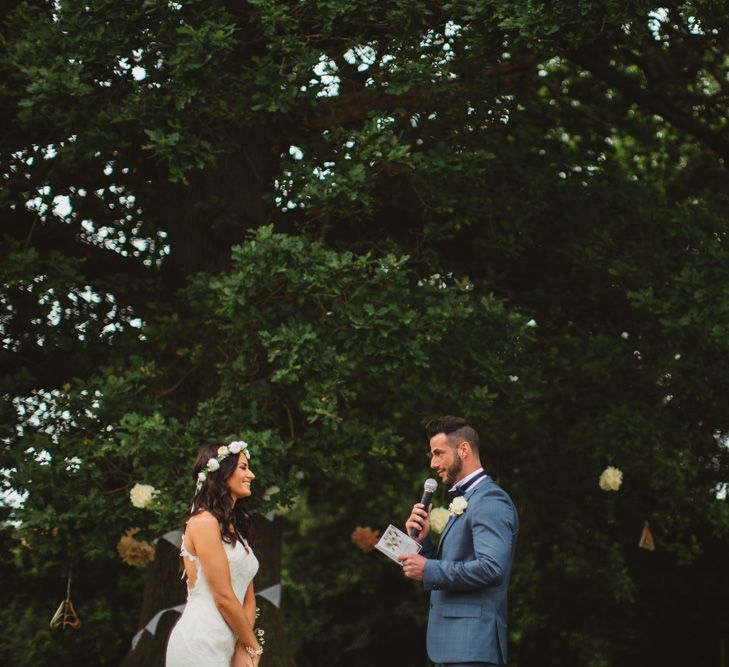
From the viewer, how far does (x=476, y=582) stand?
4758 millimetres

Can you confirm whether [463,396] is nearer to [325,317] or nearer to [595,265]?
[325,317]

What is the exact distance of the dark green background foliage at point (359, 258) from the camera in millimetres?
8188

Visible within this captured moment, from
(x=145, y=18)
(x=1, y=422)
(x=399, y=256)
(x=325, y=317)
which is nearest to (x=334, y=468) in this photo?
(x=325, y=317)

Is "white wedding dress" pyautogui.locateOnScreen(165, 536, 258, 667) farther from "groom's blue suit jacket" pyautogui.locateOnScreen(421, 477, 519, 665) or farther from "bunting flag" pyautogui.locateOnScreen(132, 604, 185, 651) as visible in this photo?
"bunting flag" pyautogui.locateOnScreen(132, 604, 185, 651)

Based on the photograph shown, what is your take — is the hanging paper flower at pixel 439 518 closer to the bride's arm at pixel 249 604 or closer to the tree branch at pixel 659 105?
the bride's arm at pixel 249 604

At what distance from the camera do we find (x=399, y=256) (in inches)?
358

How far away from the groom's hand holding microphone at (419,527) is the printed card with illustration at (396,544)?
5cm

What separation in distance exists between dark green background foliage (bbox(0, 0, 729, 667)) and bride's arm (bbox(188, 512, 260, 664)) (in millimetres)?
2576

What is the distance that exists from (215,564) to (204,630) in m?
0.33

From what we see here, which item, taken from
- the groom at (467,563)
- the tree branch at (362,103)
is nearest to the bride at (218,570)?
the groom at (467,563)

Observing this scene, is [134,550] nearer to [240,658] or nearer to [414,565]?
[240,658]

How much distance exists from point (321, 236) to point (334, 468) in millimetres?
1911

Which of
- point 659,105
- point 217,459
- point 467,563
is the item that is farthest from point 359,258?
point 659,105

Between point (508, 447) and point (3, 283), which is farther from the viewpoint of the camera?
point (508, 447)
